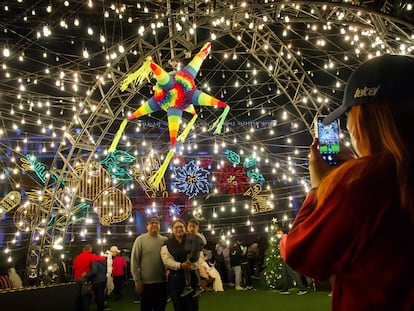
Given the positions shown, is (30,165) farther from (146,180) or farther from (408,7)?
(408,7)

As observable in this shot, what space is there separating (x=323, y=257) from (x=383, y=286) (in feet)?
0.45

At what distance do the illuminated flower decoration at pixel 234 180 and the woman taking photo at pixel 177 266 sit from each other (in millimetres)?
11129

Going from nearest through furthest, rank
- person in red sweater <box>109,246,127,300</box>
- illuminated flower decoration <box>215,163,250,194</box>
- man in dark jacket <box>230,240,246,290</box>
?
person in red sweater <box>109,246,127,300</box>, man in dark jacket <box>230,240,246,290</box>, illuminated flower decoration <box>215,163,250,194</box>

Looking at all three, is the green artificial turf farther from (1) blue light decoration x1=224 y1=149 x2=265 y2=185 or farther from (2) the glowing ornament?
(1) blue light decoration x1=224 y1=149 x2=265 y2=185

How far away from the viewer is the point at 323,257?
0.95 m

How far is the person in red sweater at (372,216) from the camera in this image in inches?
35.3

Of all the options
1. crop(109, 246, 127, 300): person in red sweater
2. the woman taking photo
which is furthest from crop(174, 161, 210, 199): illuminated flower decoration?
the woman taking photo

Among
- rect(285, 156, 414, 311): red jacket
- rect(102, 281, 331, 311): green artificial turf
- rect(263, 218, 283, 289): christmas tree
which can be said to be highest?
rect(285, 156, 414, 311): red jacket

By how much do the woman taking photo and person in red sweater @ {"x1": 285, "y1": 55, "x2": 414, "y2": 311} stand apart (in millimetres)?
4196

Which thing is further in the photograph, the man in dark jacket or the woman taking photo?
the man in dark jacket

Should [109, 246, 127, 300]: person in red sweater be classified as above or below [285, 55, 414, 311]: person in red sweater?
below

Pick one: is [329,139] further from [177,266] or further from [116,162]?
[116,162]

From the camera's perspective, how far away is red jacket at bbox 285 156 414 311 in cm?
89

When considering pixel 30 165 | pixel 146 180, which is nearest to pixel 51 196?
pixel 30 165
